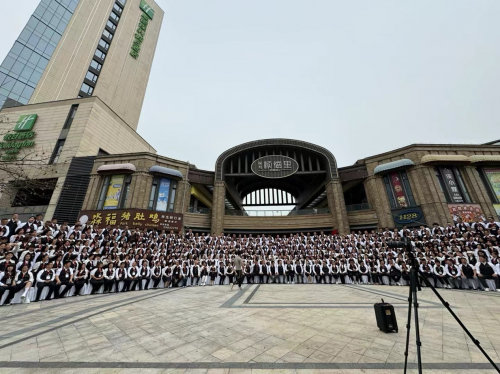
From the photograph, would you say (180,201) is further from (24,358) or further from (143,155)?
(24,358)

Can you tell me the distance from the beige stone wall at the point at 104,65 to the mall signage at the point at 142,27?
2.43 feet

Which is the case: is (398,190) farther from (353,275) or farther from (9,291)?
(9,291)

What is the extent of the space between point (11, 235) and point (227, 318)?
36.6ft

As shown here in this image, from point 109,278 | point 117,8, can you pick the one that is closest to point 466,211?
point 109,278

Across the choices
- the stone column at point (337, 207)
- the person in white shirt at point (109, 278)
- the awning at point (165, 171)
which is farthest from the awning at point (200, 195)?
the stone column at point (337, 207)

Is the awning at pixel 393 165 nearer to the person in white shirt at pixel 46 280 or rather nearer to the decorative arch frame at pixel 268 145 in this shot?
the decorative arch frame at pixel 268 145

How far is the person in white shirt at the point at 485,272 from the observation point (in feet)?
30.4

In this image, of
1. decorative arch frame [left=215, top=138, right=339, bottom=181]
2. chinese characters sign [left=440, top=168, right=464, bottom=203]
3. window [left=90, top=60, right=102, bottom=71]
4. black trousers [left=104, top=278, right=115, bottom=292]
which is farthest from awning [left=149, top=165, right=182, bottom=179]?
window [left=90, top=60, right=102, bottom=71]

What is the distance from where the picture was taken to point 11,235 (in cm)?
922

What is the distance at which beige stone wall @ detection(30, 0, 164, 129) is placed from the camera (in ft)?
104

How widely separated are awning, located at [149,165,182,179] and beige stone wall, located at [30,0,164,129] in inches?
895

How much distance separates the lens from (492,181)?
19547 mm

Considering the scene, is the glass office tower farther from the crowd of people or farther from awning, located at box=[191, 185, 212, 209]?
the crowd of people

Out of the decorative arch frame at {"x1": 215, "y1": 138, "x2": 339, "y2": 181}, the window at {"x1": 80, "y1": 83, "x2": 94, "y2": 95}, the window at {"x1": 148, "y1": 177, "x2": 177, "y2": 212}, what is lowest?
the window at {"x1": 148, "y1": 177, "x2": 177, "y2": 212}
